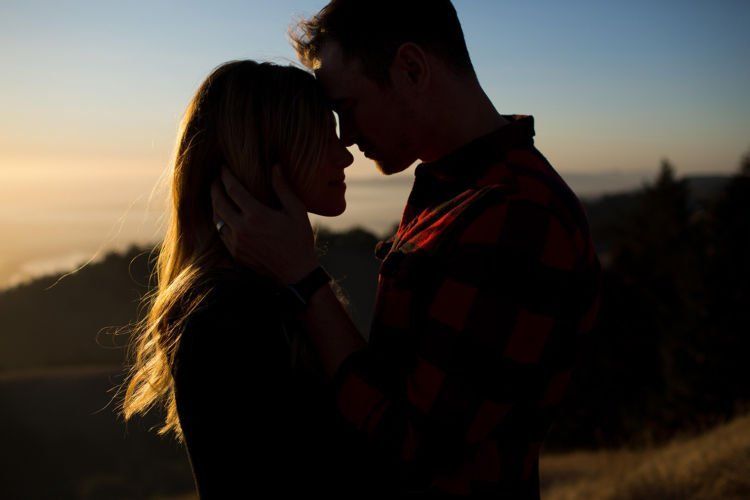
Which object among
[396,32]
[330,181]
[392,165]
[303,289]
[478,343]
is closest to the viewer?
[478,343]

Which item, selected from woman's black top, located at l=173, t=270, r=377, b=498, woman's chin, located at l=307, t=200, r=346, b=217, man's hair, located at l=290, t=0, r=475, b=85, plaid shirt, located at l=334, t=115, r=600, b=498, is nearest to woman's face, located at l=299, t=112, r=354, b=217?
woman's chin, located at l=307, t=200, r=346, b=217

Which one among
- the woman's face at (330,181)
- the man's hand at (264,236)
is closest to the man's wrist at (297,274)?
the man's hand at (264,236)

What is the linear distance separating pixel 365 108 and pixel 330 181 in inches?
15.5

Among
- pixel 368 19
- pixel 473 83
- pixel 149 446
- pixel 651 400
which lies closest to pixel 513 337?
pixel 473 83

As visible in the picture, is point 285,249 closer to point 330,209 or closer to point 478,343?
point 330,209

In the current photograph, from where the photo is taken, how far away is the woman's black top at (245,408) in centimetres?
185

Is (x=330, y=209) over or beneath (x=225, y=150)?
beneath

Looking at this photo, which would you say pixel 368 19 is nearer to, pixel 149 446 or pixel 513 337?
pixel 513 337

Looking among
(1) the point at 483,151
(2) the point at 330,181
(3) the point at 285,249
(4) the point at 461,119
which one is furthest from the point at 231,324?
(4) the point at 461,119

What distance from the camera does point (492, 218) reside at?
74.5 inches

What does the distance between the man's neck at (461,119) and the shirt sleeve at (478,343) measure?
25.0 inches

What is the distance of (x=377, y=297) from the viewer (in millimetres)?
2160

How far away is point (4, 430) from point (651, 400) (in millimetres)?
26974

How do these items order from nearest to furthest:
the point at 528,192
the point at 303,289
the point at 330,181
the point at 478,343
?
the point at 478,343, the point at 528,192, the point at 303,289, the point at 330,181
